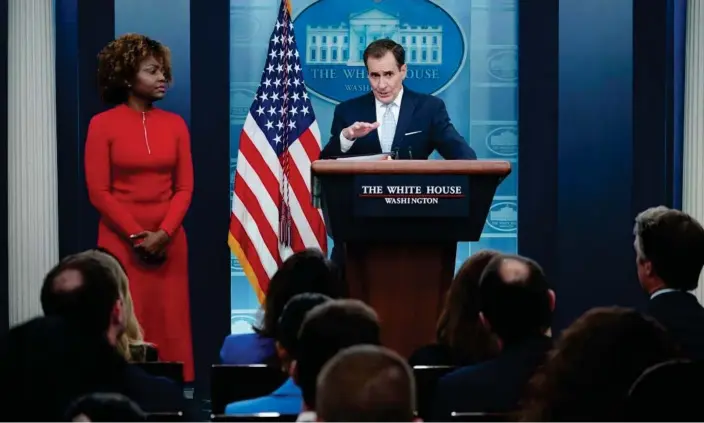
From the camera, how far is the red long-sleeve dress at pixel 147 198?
5.84 meters

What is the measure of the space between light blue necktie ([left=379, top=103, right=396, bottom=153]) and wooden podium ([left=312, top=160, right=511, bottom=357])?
126 centimetres

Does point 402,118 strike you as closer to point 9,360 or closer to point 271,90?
point 271,90

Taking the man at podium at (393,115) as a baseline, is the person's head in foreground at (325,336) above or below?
below

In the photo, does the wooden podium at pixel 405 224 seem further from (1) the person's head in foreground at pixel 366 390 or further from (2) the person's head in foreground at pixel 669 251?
(1) the person's head in foreground at pixel 366 390

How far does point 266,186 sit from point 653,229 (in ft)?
10.6

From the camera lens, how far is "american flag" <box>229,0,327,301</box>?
6625mm

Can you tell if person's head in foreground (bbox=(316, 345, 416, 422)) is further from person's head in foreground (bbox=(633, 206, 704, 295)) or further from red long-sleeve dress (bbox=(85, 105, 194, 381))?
red long-sleeve dress (bbox=(85, 105, 194, 381))

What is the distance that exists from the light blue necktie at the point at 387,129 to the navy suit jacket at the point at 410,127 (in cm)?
3

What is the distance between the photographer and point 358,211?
4672mm

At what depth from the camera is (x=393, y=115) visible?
6020mm

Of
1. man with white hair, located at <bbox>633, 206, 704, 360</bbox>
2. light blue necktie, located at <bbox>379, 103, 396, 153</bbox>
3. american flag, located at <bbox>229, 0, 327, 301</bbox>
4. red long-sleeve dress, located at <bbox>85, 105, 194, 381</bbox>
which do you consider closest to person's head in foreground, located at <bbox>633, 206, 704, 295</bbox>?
man with white hair, located at <bbox>633, 206, 704, 360</bbox>

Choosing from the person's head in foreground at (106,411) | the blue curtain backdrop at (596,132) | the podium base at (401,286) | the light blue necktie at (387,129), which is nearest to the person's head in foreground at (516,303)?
the person's head in foreground at (106,411)

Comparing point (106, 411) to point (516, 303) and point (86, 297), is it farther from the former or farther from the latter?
point (516, 303)

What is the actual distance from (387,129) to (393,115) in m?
0.08
